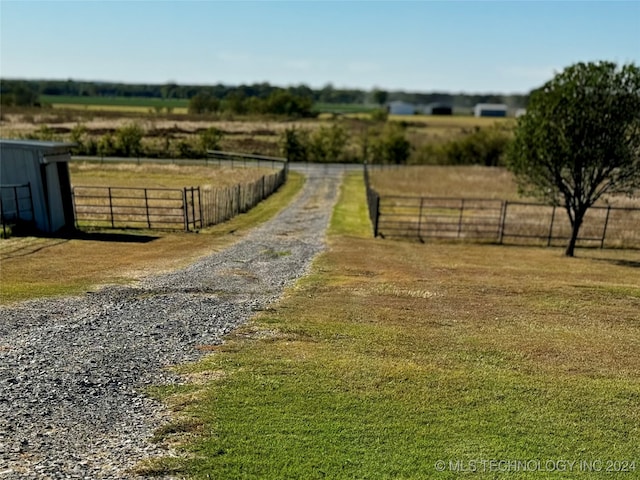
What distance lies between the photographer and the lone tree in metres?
19.0

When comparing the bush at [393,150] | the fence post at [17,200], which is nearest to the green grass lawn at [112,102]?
the bush at [393,150]

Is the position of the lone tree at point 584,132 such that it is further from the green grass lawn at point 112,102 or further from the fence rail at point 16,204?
the green grass lawn at point 112,102

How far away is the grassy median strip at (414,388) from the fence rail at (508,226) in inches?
412

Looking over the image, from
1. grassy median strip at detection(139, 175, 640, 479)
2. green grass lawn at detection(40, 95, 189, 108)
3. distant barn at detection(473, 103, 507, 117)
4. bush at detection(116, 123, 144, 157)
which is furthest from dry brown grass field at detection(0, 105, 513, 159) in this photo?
distant barn at detection(473, 103, 507, 117)

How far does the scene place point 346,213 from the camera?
29219mm

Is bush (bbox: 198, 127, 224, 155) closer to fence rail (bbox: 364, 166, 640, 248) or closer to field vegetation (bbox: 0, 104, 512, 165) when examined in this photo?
field vegetation (bbox: 0, 104, 512, 165)

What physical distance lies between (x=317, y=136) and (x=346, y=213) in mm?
40851

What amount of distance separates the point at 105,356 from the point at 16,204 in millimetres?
14452

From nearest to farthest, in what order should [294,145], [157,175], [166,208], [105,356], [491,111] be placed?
[105,356], [166,208], [157,175], [294,145], [491,111]

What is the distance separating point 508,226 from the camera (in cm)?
2591

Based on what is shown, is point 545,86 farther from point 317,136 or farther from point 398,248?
point 317,136

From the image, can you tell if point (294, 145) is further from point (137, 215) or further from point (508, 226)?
point (508, 226)

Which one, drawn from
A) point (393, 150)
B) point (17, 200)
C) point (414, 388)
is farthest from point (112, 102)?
point (414, 388)

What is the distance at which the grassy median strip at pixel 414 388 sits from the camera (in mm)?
5750
